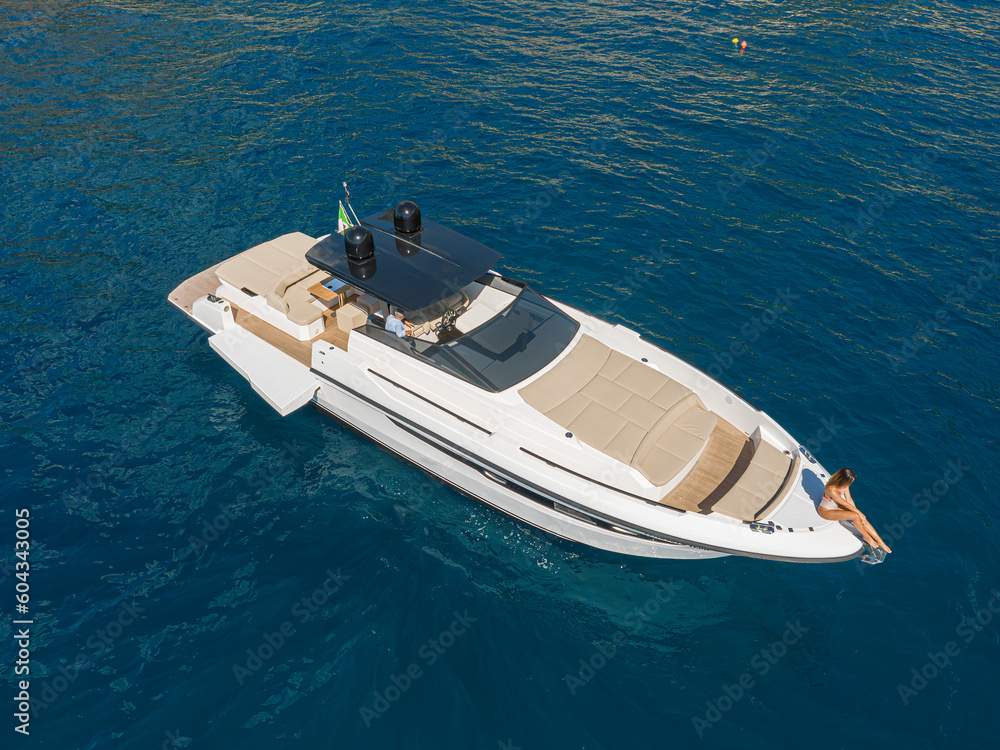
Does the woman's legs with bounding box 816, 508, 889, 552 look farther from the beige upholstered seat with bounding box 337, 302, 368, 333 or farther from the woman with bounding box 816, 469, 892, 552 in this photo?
the beige upholstered seat with bounding box 337, 302, 368, 333

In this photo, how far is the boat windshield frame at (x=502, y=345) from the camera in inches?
495

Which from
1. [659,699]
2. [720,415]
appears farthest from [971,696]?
[720,415]

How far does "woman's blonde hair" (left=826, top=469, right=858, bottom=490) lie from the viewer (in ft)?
34.7

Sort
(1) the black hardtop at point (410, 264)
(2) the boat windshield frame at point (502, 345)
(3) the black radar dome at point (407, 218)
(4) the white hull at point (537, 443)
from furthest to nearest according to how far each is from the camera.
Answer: (3) the black radar dome at point (407, 218)
(1) the black hardtop at point (410, 264)
(2) the boat windshield frame at point (502, 345)
(4) the white hull at point (537, 443)

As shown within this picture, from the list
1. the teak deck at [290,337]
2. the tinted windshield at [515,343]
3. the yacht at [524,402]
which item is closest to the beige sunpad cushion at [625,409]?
the yacht at [524,402]

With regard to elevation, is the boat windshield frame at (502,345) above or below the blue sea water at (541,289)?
above

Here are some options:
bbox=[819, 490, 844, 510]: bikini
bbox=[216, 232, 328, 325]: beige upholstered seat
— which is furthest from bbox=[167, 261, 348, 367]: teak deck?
bbox=[819, 490, 844, 510]: bikini

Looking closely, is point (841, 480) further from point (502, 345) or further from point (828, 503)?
point (502, 345)

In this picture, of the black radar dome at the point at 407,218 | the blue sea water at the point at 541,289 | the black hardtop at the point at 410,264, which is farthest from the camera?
the black radar dome at the point at 407,218

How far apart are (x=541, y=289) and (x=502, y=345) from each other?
632cm

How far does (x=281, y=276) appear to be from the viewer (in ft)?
52.0

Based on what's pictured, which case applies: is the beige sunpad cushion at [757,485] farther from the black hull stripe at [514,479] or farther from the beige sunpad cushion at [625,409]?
the beige sunpad cushion at [625,409]

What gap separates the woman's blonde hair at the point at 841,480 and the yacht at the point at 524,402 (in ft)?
2.28

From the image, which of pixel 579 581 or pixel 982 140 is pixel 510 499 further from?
pixel 982 140
